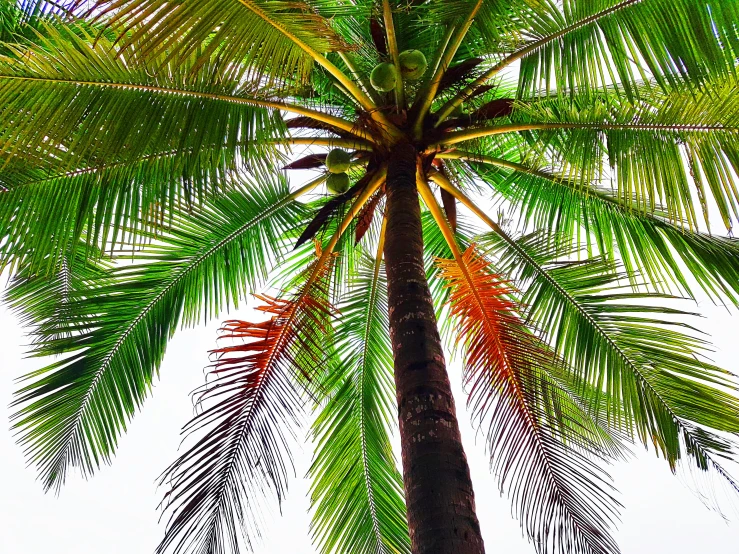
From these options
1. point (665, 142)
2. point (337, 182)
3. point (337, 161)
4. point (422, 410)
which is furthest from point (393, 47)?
→ point (422, 410)

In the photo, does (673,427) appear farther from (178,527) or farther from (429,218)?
(178,527)

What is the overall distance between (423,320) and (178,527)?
1965 millimetres

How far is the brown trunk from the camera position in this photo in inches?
110

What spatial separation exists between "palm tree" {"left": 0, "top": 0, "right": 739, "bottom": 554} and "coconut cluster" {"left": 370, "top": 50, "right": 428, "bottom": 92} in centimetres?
2

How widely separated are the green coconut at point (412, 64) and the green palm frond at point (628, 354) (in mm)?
1713

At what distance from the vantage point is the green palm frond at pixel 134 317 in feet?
17.9

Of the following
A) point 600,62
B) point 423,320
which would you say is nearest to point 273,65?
point 423,320

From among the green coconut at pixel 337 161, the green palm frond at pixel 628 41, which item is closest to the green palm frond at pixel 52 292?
the green coconut at pixel 337 161

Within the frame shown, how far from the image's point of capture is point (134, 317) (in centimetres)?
568

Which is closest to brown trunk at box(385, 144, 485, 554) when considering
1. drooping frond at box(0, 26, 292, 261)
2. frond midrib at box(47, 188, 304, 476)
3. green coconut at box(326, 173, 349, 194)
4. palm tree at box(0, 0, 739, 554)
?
palm tree at box(0, 0, 739, 554)

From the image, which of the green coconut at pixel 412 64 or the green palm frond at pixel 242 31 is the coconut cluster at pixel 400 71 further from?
the green palm frond at pixel 242 31

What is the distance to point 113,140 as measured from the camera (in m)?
3.97

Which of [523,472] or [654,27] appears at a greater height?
[654,27]

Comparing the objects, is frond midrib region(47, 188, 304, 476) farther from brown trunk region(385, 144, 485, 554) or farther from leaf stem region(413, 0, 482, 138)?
brown trunk region(385, 144, 485, 554)
